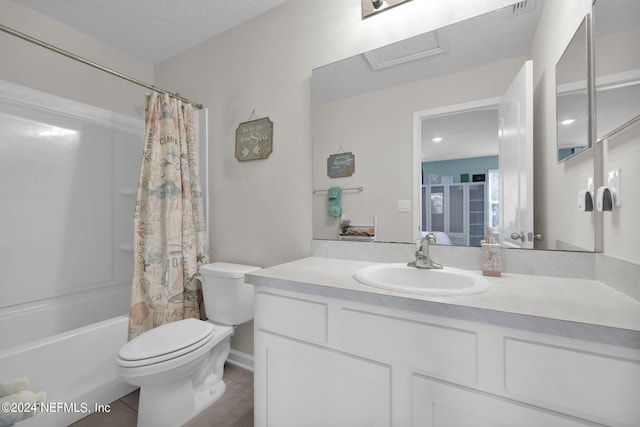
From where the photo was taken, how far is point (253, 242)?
1977 millimetres

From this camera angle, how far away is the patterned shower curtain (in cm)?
179

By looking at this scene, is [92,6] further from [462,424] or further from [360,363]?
[462,424]

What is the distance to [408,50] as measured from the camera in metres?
1.44

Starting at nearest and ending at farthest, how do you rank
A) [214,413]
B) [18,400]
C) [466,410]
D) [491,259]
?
[18,400] < [466,410] < [491,259] < [214,413]

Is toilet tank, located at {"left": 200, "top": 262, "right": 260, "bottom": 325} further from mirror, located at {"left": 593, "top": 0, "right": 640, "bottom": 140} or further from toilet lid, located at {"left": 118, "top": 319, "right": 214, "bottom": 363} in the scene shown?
mirror, located at {"left": 593, "top": 0, "right": 640, "bottom": 140}

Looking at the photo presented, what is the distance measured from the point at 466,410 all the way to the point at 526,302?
1.16 feet

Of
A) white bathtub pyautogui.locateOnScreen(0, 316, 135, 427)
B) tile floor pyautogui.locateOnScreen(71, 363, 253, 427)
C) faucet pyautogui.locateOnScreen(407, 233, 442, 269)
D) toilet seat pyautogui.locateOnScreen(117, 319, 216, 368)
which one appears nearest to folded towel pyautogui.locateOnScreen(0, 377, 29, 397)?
toilet seat pyautogui.locateOnScreen(117, 319, 216, 368)

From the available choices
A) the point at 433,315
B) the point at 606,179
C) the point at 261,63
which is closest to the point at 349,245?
the point at 433,315

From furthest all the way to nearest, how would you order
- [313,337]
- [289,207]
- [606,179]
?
[289,207] < [313,337] < [606,179]

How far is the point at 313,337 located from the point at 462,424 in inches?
20.4

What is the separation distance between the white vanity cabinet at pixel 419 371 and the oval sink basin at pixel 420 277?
0.19 metres

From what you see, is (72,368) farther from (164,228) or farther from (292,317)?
(292,317)

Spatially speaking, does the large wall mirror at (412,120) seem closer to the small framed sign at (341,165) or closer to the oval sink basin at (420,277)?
the small framed sign at (341,165)

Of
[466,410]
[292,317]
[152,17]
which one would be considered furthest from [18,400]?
[152,17]
